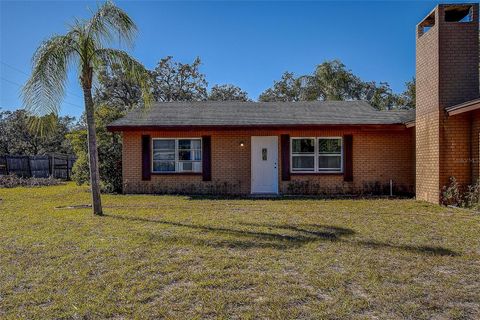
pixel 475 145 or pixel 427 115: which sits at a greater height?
pixel 427 115

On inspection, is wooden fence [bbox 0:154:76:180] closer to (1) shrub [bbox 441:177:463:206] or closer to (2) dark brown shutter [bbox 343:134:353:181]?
(2) dark brown shutter [bbox 343:134:353:181]

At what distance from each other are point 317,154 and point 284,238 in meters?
7.89

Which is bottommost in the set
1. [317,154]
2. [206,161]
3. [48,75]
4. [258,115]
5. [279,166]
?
[279,166]

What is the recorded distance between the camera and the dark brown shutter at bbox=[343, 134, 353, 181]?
13.0 meters

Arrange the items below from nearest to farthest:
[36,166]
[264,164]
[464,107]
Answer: [464,107], [264,164], [36,166]

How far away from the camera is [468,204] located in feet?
30.3

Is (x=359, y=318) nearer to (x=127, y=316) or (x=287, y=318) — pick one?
(x=287, y=318)

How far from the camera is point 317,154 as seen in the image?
13258 mm

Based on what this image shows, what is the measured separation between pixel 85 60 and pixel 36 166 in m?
15.9

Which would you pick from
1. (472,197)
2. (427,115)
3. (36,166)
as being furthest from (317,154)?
(36,166)

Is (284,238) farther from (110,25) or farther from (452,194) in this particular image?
(110,25)

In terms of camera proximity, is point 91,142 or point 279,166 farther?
point 279,166

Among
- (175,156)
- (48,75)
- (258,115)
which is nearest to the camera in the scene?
(48,75)

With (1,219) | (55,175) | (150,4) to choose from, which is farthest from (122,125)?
(55,175)
